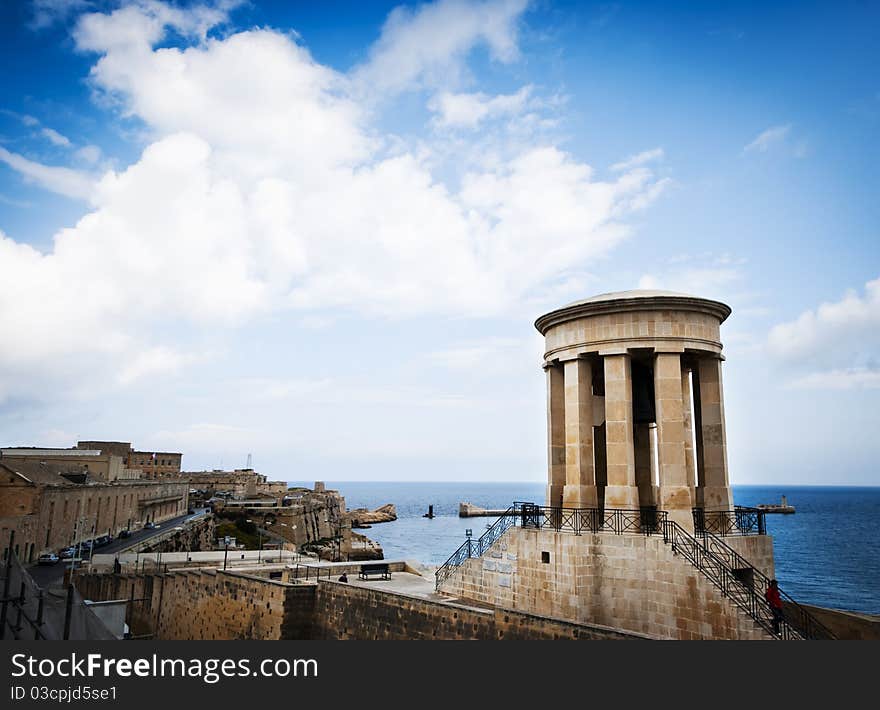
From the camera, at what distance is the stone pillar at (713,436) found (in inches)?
690

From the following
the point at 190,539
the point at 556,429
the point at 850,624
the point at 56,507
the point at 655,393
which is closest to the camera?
the point at 850,624

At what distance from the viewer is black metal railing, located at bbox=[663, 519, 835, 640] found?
13.4 metres

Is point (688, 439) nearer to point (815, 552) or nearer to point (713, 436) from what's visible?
point (713, 436)

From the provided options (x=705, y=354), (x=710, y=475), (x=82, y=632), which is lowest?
(x=82, y=632)

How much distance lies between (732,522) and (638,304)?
6092mm

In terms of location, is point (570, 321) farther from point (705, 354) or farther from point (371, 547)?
point (371, 547)

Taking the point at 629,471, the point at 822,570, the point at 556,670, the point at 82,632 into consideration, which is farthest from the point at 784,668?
the point at 822,570

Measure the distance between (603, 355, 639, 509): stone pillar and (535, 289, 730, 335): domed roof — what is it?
1.33 meters

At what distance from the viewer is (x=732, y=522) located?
16.8m

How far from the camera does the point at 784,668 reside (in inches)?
427

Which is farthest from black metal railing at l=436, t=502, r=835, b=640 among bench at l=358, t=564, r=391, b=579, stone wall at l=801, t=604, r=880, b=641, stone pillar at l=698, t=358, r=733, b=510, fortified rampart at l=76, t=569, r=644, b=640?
bench at l=358, t=564, r=391, b=579

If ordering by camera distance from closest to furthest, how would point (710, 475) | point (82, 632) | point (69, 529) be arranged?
point (82, 632) < point (710, 475) < point (69, 529)

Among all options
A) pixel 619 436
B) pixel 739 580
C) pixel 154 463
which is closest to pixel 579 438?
pixel 619 436

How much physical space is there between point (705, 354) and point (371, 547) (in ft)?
138
